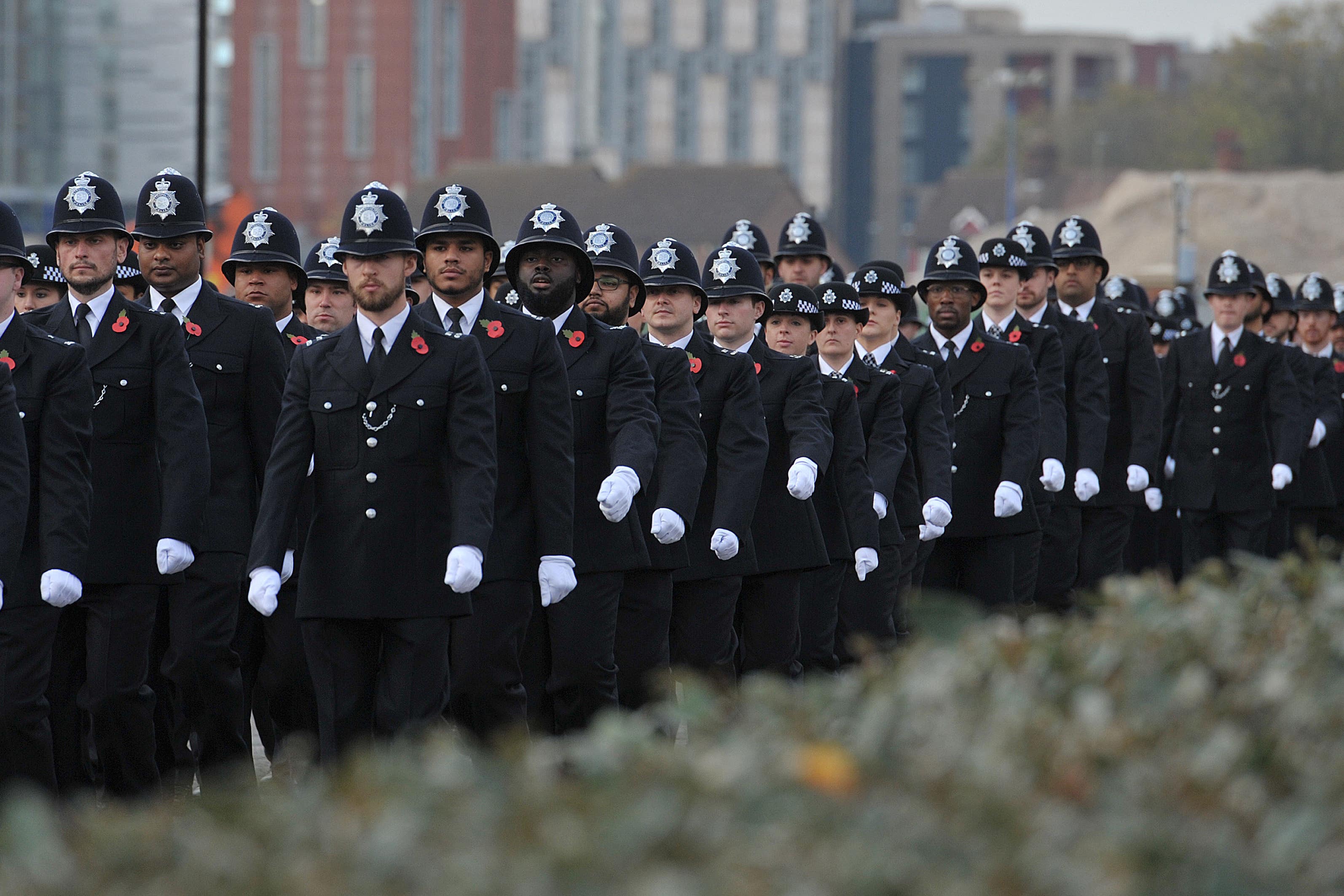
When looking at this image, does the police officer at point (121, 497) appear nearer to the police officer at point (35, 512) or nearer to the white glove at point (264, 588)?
the police officer at point (35, 512)

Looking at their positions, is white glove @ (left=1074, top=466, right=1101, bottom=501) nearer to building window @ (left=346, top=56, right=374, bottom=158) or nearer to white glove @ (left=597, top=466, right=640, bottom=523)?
white glove @ (left=597, top=466, right=640, bottom=523)

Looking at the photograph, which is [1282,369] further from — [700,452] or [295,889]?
[295,889]

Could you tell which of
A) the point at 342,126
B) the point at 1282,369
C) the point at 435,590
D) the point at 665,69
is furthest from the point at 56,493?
the point at 665,69

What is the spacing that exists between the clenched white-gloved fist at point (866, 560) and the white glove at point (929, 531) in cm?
95

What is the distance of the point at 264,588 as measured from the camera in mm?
6301

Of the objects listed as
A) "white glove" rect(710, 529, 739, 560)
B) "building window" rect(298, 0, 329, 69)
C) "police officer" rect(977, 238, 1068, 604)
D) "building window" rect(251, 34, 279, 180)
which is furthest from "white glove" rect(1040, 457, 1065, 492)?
"building window" rect(251, 34, 279, 180)

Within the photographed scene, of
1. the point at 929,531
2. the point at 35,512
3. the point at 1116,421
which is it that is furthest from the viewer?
the point at 1116,421

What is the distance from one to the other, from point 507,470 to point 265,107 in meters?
94.6

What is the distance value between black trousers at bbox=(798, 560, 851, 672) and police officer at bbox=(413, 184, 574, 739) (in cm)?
228

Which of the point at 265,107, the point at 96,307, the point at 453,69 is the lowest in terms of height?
the point at 96,307

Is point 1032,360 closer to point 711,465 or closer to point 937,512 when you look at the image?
point 937,512

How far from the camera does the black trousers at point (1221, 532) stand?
13.3 m

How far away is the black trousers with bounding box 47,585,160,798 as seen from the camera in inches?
276

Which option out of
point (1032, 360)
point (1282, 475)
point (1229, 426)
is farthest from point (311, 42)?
point (1032, 360)
